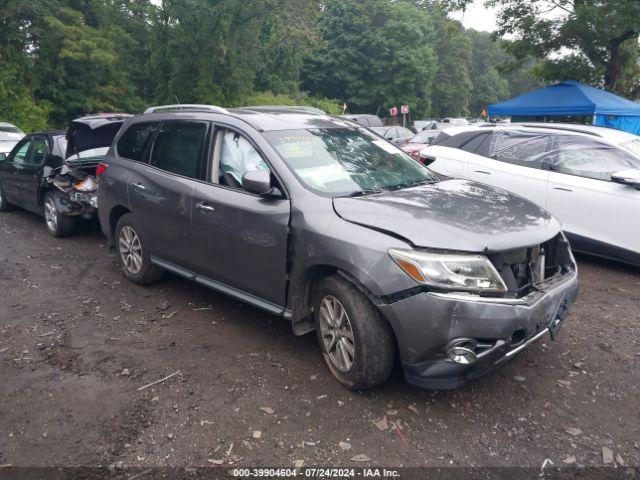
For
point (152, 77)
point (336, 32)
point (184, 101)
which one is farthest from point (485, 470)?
point (336, 32)

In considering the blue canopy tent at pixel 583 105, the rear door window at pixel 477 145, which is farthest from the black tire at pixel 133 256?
the blue canopy tent at pixel 583 105

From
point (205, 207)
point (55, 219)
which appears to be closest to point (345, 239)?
point (205, 207)

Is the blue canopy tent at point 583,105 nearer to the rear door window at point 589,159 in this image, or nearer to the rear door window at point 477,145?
the rear door window at point 477,145

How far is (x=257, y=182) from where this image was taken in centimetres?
381

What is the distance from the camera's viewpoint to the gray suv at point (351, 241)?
3111 millimetres

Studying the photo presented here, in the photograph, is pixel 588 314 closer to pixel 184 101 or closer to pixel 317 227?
pixel 317 227

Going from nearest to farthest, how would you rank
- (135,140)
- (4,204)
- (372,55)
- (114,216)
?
(135,140) → (114,216) → (4,204) → (372,55)

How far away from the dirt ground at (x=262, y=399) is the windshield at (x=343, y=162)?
1350 mm

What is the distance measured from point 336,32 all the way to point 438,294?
44.5m

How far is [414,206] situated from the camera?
3.58 meters

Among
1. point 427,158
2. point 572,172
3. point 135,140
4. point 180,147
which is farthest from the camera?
point 427,158

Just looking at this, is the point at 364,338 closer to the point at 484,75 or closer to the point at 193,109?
the point at 193,109

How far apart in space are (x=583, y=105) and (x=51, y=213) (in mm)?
13524

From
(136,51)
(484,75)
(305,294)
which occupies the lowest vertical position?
(305,294)
